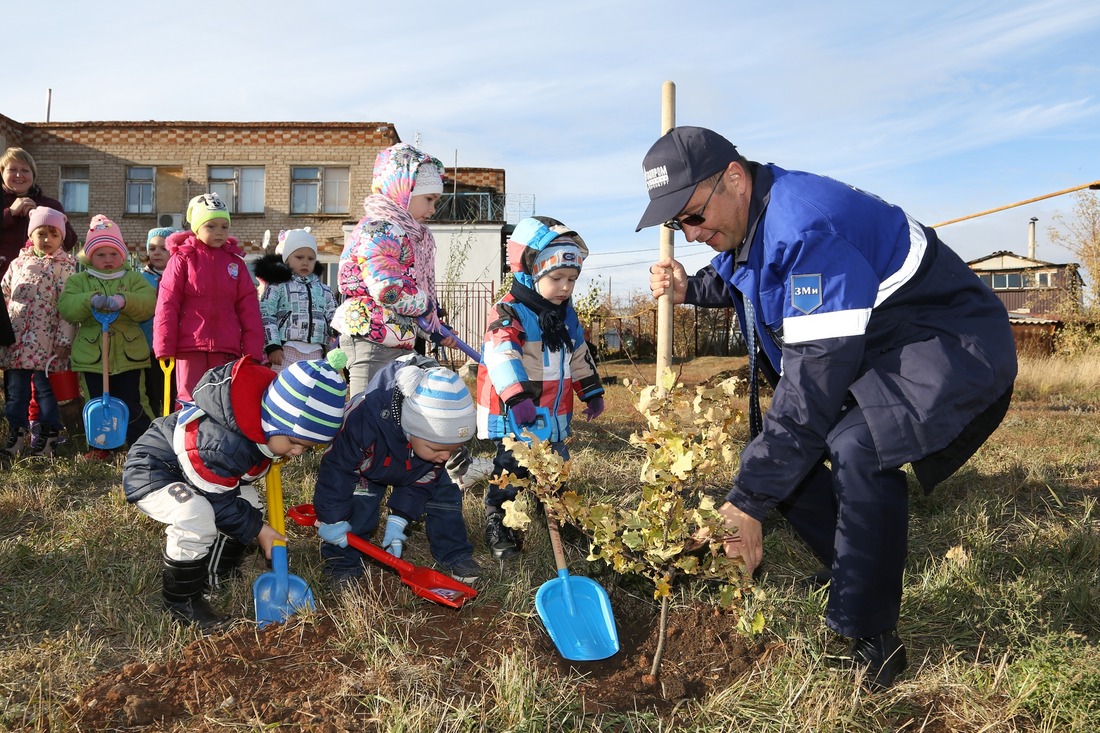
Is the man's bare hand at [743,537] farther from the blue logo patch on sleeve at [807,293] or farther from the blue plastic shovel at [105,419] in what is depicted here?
the blue plastic shovel at [105,419]

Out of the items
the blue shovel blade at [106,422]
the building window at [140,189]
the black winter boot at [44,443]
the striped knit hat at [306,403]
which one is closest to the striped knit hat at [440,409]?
the striped knit hat at [306,403]

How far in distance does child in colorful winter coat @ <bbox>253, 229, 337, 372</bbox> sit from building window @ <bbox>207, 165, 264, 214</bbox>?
1758 centimetres

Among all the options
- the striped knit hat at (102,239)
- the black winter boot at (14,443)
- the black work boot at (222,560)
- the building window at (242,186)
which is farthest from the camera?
the building window at (242,186)

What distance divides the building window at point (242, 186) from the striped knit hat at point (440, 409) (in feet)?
67.5

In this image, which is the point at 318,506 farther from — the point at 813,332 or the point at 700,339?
the point at 700,339

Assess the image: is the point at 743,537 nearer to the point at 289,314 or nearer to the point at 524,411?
the point at 524,411

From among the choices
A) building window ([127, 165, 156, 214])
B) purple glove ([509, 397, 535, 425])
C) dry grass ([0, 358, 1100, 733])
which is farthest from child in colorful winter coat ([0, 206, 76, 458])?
building window ([127, 165, 156, 214])

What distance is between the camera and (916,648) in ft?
8.52

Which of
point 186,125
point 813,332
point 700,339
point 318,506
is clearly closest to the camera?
point 813,332

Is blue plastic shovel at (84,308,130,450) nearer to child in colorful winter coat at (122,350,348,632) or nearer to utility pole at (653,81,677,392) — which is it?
child in colorful winter coat at (122,350,348,632)

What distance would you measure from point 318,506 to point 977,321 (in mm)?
2310

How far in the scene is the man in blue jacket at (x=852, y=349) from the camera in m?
2.09

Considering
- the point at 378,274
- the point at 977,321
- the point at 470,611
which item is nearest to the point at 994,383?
the point at 977,321

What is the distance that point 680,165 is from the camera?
2289 mm
